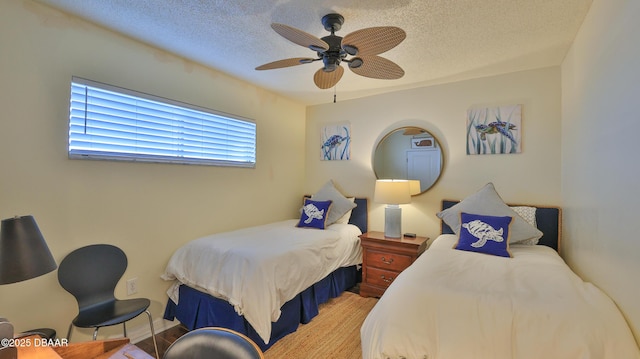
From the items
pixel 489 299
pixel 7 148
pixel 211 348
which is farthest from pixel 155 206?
pixel 489 299

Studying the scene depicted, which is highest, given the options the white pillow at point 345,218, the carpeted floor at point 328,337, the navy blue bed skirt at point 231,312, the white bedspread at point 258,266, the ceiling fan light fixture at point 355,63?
the ceiling fan light fixture at point 355,63

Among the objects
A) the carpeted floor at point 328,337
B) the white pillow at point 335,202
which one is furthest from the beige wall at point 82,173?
Result: the carpeted floor at point 328,337

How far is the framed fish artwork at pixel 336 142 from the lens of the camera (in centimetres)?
391

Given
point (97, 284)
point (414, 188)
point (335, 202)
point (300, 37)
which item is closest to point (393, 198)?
point (414, 188)

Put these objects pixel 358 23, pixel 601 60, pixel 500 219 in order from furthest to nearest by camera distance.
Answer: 1. pixel 500 219
2. pixel 358 23
3. pixel 601 60

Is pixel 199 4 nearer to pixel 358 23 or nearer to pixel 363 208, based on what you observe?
pixel 358 23

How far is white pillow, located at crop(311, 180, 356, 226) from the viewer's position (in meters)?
3.48

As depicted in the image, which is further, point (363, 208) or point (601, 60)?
point (363, 208)

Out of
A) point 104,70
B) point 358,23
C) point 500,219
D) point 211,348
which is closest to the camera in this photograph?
point 211,348

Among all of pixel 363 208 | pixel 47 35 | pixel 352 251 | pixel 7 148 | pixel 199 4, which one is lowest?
pixel 352 251

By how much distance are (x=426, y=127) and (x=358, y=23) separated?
1742mm

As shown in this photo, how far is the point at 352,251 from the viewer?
3264 mm

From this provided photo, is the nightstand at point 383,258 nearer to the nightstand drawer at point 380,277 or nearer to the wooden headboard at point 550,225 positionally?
the nightstand drawer at point 380,277

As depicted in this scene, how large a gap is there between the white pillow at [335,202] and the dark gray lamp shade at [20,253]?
2.60 meters
